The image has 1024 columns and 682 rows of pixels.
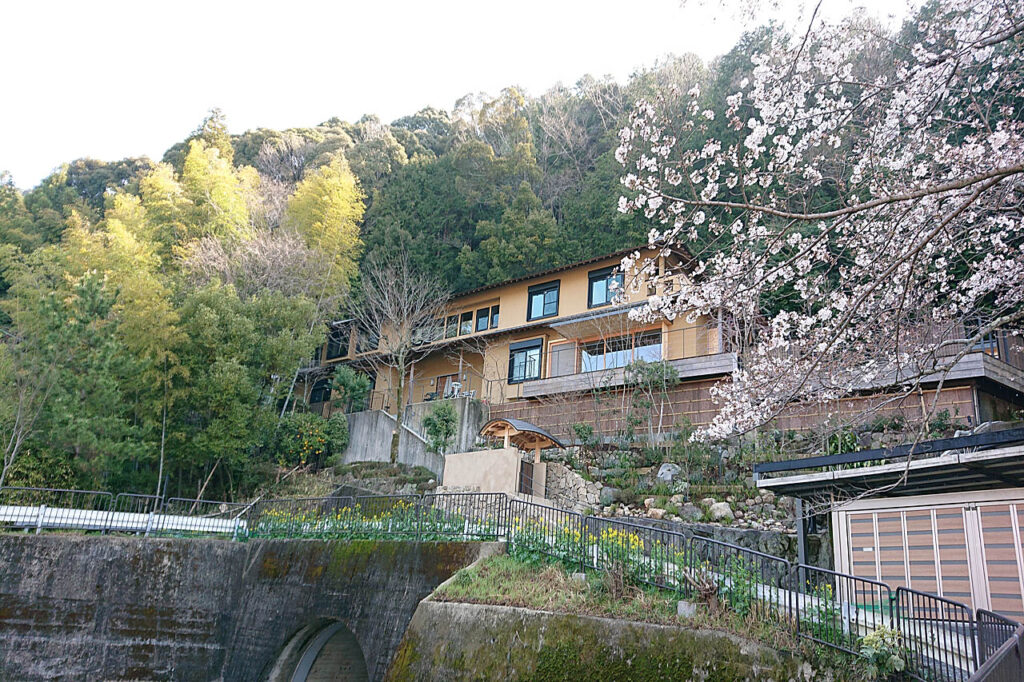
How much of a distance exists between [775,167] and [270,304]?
18.6 m

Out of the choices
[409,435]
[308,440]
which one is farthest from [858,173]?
[308,440]

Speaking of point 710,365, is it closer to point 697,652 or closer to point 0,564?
point 697,652

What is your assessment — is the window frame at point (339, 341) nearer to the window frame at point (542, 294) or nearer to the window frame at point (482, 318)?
the window frame at point (482, 318)

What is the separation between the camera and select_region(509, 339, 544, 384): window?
29359 mm

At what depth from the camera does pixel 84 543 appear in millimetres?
15641

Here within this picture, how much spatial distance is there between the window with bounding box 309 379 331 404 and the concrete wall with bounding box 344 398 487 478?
835 cm

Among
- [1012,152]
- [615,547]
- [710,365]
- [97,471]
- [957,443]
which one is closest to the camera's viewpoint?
[1012,152]

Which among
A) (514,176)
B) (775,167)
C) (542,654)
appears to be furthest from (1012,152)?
(514,176)

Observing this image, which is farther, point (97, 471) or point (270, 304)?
point (270, 304)

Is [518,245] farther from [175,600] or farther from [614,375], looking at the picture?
[175,600]

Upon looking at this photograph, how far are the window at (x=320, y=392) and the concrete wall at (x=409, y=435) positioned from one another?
835cm

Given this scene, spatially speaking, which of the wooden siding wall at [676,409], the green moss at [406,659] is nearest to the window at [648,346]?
the wooden siding wall at [676,409]

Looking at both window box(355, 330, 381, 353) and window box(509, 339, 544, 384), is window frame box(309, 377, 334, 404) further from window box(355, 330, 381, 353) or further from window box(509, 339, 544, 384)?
window box(509, 339, 544, 384)

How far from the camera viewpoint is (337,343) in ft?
121
